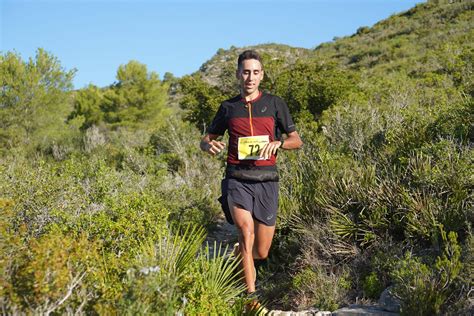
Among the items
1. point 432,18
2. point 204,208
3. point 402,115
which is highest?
point 432,18

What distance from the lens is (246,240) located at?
3.87 meters

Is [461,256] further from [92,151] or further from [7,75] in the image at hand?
[7,75]

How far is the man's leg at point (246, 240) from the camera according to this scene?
3865 mm

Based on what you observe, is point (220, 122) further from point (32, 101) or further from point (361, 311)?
point (32, 101)

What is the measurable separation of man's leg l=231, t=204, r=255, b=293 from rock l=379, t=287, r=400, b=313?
106 cm

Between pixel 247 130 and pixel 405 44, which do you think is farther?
pixel 405 44

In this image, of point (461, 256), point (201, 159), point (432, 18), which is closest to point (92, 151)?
point (201, 159)

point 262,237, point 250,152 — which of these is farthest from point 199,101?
point 250,152

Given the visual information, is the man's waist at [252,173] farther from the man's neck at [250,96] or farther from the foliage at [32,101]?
the foliage at [32,101]

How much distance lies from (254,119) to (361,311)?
1.75m

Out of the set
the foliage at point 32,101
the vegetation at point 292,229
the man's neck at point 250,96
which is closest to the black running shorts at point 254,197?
the vegetation at point 292,229

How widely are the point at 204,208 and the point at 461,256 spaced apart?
16.9 feet

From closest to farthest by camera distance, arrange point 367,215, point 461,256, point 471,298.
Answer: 1. point 471,298
2. point 461,256
3. point 367,215

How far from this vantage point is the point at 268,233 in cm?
413
